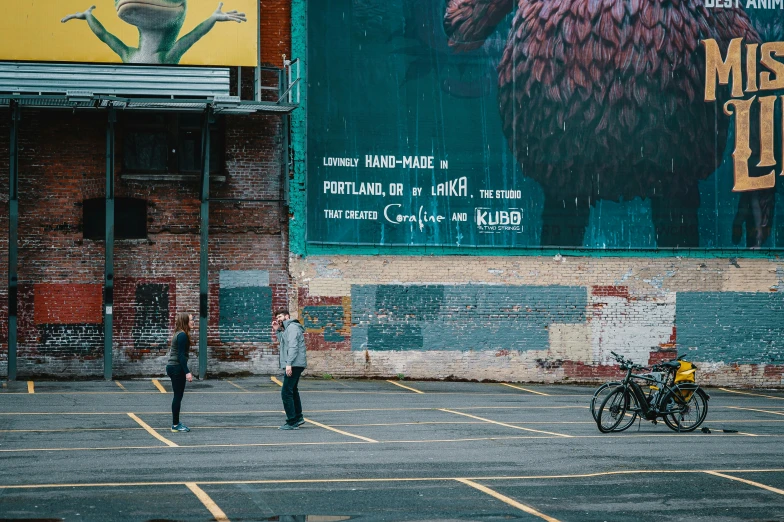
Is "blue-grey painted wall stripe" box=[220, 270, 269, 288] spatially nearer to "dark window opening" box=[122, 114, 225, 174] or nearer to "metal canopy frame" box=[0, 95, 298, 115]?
"dark window opening" box=[122, 114, 225, 174]

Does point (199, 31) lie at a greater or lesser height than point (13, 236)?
greater

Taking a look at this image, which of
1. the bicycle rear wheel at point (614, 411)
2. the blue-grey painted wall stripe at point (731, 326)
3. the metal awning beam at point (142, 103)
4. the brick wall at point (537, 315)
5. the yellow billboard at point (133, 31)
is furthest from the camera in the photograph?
the blue-grey painted wall stripe at point (731, 326)

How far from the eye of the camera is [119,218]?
80.5 feet

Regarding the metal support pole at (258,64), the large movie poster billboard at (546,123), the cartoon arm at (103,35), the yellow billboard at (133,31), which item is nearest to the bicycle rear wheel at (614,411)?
the large movie poster billboard at (546,123)

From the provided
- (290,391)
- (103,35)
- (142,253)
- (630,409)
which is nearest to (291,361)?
(290,391)

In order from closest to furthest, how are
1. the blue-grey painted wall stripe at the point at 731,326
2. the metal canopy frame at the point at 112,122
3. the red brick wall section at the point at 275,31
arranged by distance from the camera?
the metal canopy frame at the point at 112,122 → the red brick wall section at the point at 275,31 → the blue-grey painted wall stripe at the point at 731,326

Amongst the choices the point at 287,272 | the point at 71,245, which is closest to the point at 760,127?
the point at 287,272

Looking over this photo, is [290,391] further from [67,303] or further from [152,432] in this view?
[67,303]

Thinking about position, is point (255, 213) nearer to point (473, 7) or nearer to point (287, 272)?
point (287, 272)

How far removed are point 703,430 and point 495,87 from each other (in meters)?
12.1

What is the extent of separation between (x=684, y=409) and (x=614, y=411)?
135 centimetres

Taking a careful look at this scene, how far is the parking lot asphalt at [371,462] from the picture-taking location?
9.33 meters

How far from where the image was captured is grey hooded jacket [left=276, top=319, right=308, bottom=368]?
15.4 metres

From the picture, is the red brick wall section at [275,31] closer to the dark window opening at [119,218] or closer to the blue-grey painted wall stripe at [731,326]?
the dark window opening at [119,218]
